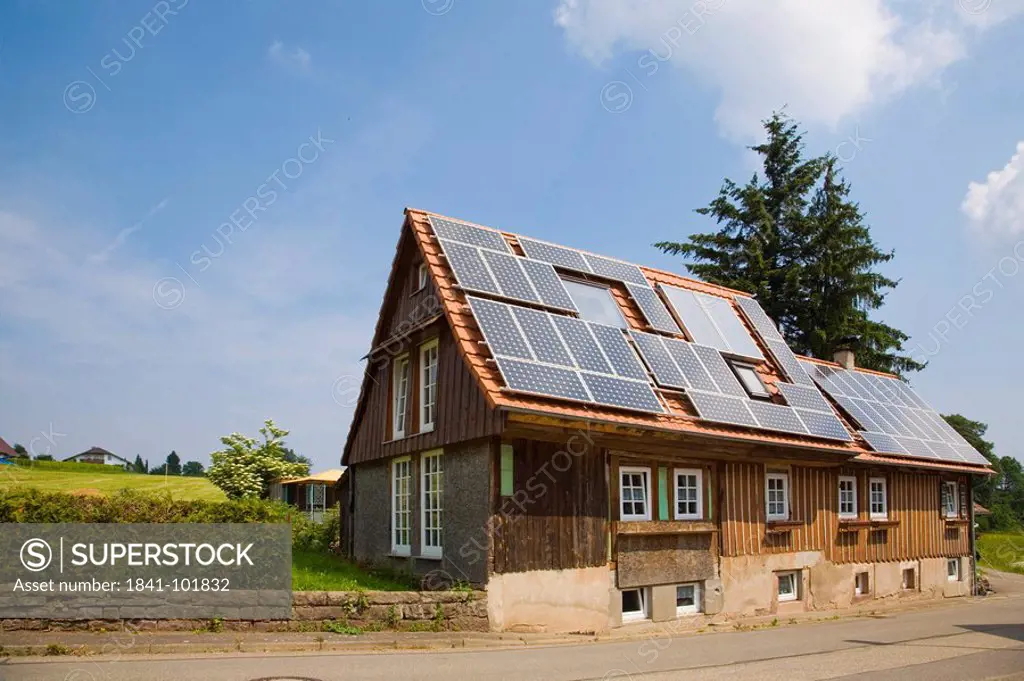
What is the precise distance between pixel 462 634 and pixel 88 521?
5885 mm

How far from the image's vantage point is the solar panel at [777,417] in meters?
17.6

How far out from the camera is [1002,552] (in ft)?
132

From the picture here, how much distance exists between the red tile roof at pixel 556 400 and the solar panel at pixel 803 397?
32 cm

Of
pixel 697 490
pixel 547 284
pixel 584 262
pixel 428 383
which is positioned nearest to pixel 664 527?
pixel 697 490

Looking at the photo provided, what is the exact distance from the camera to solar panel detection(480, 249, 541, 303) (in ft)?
53.2

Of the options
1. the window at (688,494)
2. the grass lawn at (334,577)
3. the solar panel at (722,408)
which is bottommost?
the grass lawn at (334,577)

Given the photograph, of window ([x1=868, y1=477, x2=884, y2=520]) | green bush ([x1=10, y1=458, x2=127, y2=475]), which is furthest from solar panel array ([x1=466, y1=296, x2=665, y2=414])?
green bush ([x1=10, y1=458, x2=127, y2=475])

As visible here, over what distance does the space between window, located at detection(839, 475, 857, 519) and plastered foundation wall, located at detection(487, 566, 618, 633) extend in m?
8.69

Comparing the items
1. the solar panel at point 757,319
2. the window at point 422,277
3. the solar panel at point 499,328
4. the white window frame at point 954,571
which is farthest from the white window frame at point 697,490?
the white window frame at point 954,571

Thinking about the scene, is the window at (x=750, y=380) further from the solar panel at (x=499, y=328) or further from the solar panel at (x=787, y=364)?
the solar panel at (x=499, y=328)

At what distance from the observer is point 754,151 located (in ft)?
121

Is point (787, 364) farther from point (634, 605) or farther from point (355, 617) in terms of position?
point (355, 617)

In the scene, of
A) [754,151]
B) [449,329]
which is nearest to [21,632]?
Result: [449,329]

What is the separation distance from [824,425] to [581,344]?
7093mm
